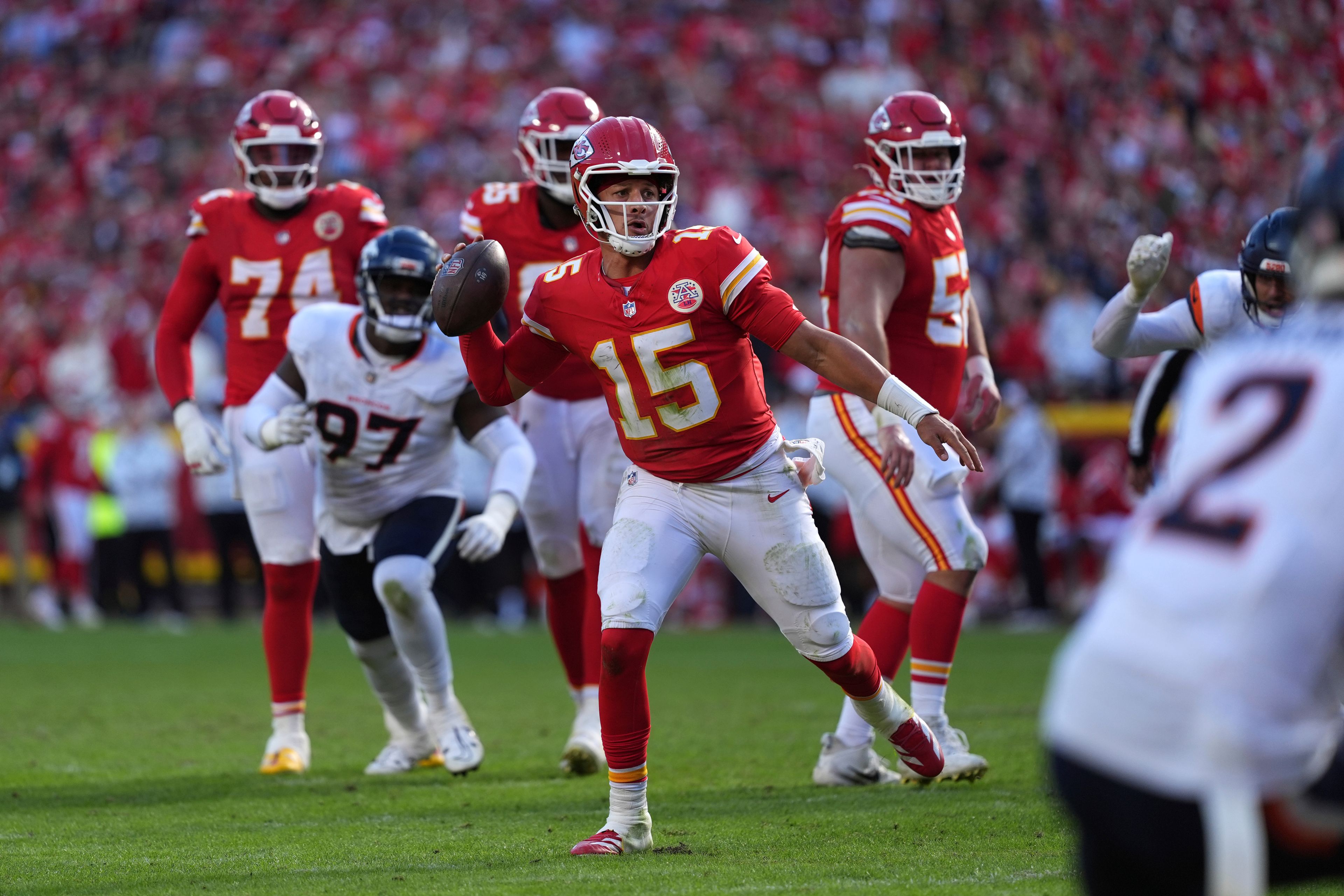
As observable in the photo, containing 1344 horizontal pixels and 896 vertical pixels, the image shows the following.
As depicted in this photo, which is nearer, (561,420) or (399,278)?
(399,278)

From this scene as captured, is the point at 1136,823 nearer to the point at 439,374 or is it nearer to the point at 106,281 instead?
the point at 439,374

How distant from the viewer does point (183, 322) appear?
6.13m

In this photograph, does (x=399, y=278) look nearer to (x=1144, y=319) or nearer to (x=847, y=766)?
(x=847, y=766)

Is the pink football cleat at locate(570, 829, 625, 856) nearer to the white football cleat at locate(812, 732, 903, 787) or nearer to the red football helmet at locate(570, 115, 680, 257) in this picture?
the white football cleat at locate(812, 732, 903, 787)

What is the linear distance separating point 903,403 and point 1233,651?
197 cm

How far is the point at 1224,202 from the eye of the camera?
1293 cm

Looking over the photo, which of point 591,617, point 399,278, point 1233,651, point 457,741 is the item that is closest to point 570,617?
point 591,617

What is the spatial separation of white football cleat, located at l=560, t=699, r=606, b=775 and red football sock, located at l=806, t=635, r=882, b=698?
1.32 metres

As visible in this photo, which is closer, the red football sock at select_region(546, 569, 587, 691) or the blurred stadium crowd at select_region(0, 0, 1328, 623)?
the red football sock at select_region(546, 569, 587, 691)

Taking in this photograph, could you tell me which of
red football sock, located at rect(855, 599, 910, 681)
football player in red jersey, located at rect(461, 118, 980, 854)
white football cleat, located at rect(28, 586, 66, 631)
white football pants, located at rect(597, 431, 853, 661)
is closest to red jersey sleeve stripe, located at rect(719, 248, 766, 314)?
football player in red jersey, located at rect(461, 118, 980, 854)

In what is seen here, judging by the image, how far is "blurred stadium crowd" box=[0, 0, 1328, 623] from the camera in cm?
1315

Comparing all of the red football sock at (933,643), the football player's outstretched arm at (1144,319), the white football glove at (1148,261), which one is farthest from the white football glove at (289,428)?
the white football glove at (1148,261)

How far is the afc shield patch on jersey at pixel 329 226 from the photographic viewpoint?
6.12 m

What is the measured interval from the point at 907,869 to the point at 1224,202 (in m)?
10.3
